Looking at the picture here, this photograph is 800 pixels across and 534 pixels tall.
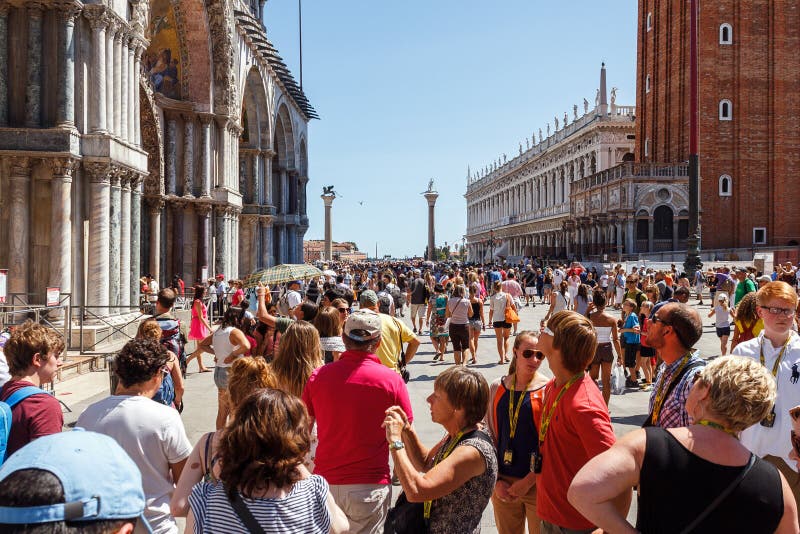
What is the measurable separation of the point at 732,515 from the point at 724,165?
45.8 meters

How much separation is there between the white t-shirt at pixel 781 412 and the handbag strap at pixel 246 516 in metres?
3.12

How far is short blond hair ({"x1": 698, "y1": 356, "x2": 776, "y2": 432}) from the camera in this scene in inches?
102

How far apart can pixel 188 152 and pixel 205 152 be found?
0.58 m

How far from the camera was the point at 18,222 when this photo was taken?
12711 mm

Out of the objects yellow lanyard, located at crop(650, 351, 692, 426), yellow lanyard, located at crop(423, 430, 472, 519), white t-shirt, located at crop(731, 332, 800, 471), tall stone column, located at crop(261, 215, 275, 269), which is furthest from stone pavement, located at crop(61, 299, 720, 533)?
tall stone column, located at crop(261, 215, 275, 269)

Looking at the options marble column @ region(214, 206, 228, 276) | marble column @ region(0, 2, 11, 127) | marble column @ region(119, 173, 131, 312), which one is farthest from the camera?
marble column @ region(214, 206, 228, 276)

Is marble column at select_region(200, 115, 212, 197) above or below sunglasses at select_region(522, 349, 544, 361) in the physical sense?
above

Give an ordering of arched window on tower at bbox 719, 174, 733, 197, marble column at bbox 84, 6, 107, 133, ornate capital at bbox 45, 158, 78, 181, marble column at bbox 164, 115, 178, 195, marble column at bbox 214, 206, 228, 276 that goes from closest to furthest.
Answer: ornate capital at bbox 45, 158, 78, 181 < marble column at bbox 84, 6, 107, 133 < marble column at bbox 164, 115, 178, 195 < marble column at bbox 214, 206, 228, 276 < arched window on tower at bbox 719, 174, 733, 197

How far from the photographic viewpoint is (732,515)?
240 centimetres

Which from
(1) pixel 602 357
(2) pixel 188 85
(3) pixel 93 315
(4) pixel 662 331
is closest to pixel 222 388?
(4) pixel 662 331

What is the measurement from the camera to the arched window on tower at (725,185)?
43.4 m

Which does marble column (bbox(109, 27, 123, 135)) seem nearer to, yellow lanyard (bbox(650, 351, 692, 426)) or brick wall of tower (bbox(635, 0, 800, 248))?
yellow lanyard (bbox(650, 351, 692, 426))

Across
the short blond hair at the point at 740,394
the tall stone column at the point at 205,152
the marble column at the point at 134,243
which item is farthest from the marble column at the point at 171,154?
the short blond hair at the point at 740,394

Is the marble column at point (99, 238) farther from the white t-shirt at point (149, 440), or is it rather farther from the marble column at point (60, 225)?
the white t-shirt at point (149, 440)
